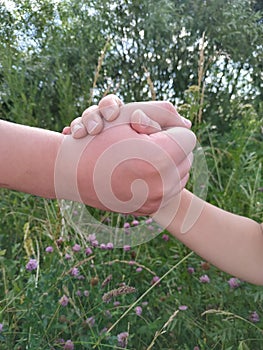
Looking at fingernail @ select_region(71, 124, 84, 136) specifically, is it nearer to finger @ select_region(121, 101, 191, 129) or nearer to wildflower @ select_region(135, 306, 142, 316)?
finger @ select_region(121, 101, 191, 129)

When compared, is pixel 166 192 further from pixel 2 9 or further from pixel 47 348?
pixel 2 9

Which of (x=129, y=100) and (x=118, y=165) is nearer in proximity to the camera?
(x=118, y=165)

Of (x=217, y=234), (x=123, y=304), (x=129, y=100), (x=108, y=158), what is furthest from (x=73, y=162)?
(x=129, y=100)

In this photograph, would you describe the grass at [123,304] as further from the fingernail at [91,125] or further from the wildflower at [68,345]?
the fingernail at [91,125]

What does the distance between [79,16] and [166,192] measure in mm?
2452

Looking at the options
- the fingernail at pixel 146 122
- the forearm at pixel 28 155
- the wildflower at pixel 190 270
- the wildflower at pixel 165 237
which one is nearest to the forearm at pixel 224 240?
the fingernail at pixel 146 122

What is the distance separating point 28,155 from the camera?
39.2 inches

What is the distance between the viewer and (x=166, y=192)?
1.07 m

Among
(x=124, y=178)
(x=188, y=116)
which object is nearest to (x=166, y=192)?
(x=124, y=178)

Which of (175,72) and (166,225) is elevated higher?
(166,225)

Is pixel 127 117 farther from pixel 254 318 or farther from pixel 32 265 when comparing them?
pixel 254 318

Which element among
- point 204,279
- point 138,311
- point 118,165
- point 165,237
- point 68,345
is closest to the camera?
point 118,165

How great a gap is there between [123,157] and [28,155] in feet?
0.50

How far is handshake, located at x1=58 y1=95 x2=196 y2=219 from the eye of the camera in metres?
0.99
